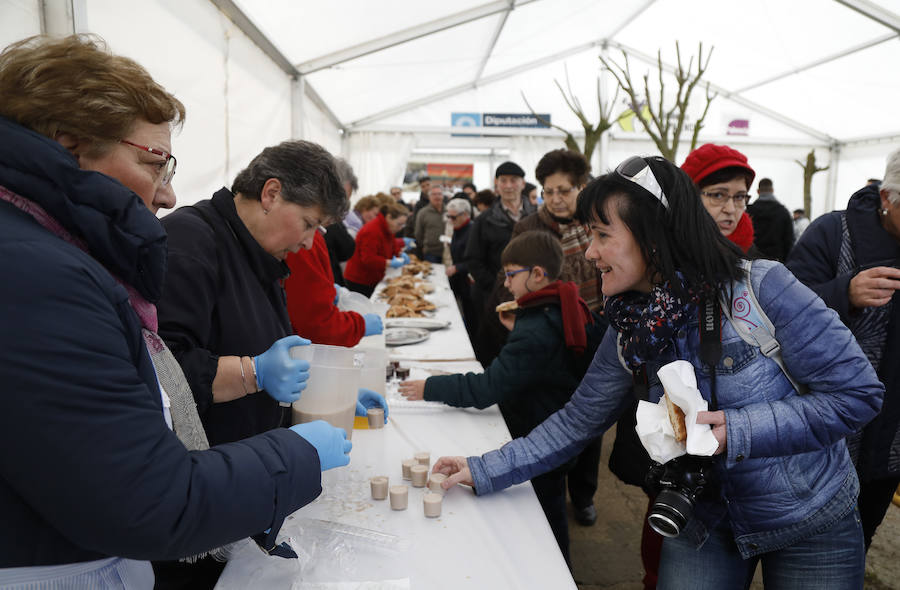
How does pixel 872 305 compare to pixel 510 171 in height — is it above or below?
below

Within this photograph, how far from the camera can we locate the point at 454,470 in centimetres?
158

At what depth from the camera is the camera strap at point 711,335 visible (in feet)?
4.03

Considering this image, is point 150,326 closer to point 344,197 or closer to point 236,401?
point 236,401

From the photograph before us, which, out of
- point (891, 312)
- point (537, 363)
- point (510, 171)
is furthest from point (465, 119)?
point (891, 312)

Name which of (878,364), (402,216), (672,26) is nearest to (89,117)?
(878,364)

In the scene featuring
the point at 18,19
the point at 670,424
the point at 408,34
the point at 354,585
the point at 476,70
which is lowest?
the point at 354,585

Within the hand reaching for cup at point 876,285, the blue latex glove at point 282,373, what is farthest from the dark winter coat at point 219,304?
the hand reaching for cup at point 876,285

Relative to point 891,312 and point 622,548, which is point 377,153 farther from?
point 891,312

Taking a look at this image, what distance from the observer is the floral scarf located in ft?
4.05

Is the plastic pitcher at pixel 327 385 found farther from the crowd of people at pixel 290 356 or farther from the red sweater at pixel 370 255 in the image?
the red sweater at pixel 370 255

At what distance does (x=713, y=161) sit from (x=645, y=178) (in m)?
1.00

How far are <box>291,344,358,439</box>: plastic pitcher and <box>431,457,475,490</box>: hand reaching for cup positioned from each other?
298 millimetres

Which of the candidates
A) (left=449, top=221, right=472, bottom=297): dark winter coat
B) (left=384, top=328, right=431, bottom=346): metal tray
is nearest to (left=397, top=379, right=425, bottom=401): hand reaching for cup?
(left=384, top=328, right=431, bottom=346): metal tray

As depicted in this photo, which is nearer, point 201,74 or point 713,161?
point 713,161
